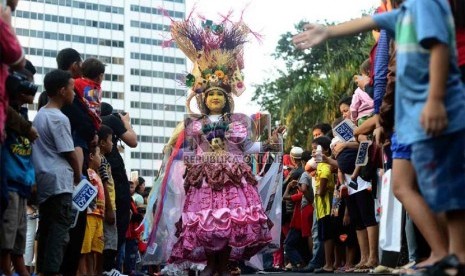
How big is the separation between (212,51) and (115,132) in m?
2.42

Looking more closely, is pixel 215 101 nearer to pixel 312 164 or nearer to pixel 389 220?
pixel 312 164

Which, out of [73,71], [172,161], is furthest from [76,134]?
[172,161]

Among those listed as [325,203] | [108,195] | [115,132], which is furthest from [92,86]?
[325,203]

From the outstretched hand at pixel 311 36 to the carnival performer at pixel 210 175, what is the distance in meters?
4.10

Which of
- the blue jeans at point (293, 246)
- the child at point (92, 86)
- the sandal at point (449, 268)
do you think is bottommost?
the sandal at point (449, 268)

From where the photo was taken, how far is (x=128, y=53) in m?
106

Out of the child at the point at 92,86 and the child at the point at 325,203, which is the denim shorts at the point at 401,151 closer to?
the child at the point at 92,86

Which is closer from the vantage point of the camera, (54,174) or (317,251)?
(54,174)

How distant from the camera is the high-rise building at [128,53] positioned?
323 ft

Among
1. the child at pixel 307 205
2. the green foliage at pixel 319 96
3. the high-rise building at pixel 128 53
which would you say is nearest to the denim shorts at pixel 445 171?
the child at pixel 307 205

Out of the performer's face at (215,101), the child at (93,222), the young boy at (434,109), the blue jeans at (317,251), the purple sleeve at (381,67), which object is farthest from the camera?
the blue jeans at (317,251)

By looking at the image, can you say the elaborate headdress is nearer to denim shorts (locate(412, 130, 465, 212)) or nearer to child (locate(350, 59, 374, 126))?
child (locate(350, 59, 374, 126))

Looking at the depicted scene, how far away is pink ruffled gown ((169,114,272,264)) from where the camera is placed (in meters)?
8.61

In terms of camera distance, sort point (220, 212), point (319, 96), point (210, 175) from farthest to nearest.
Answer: point (319, 96) → point (210, 175) → point (220, 212)
